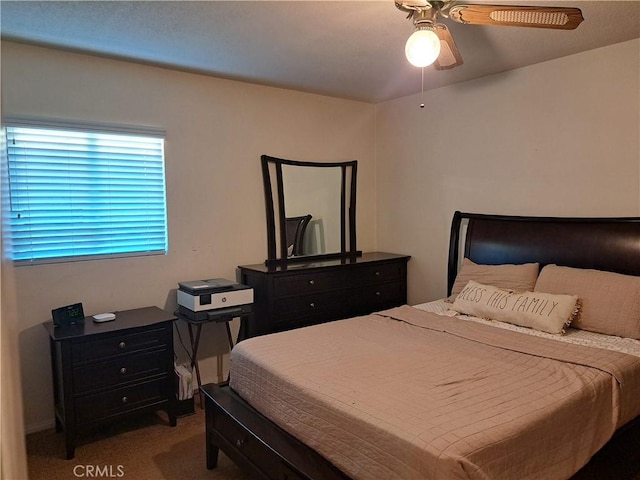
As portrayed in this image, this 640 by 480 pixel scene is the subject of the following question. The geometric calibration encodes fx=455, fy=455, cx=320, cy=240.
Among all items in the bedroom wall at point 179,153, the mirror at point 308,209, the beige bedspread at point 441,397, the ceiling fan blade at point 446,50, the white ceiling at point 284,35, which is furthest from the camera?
the mirror at point 308,209

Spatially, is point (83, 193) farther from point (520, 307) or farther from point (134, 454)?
point (520, 307)

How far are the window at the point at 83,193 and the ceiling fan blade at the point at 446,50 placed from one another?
2.00 m

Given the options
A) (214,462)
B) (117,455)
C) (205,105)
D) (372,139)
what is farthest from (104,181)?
(372,139)

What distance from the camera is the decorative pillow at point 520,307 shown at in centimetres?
259

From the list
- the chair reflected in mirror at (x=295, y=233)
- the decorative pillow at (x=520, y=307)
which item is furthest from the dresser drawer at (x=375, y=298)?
the decorative pillow at (x=520, y=307)

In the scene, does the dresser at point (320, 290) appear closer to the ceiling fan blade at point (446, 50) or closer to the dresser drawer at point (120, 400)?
the dresser drawer at point (120, 400)

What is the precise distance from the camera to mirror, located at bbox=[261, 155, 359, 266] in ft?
12.5

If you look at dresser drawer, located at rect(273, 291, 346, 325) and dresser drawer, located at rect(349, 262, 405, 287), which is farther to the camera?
dresser drawer, located at rect(349, 262, 405, 287)

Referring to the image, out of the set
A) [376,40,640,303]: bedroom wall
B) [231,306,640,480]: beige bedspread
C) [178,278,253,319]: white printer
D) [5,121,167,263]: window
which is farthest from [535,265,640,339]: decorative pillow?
[5,121,167,263]: window

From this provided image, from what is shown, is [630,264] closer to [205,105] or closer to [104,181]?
[205,105]

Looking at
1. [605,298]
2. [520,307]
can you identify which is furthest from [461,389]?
[605,298]

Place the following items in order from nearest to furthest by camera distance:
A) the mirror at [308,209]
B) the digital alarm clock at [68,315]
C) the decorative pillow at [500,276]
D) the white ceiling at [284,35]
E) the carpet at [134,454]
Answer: the white ceiling at [284,35] < the carpet at [134,454] < the digital alarm clock at [68,315] < the decorative pillow at [500,276] < the mirror at [308,209]

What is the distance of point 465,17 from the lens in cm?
193

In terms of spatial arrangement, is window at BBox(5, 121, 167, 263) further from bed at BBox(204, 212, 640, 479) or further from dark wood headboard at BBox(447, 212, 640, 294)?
dark wood headboard at BBox(447, 212, 640, 294)
